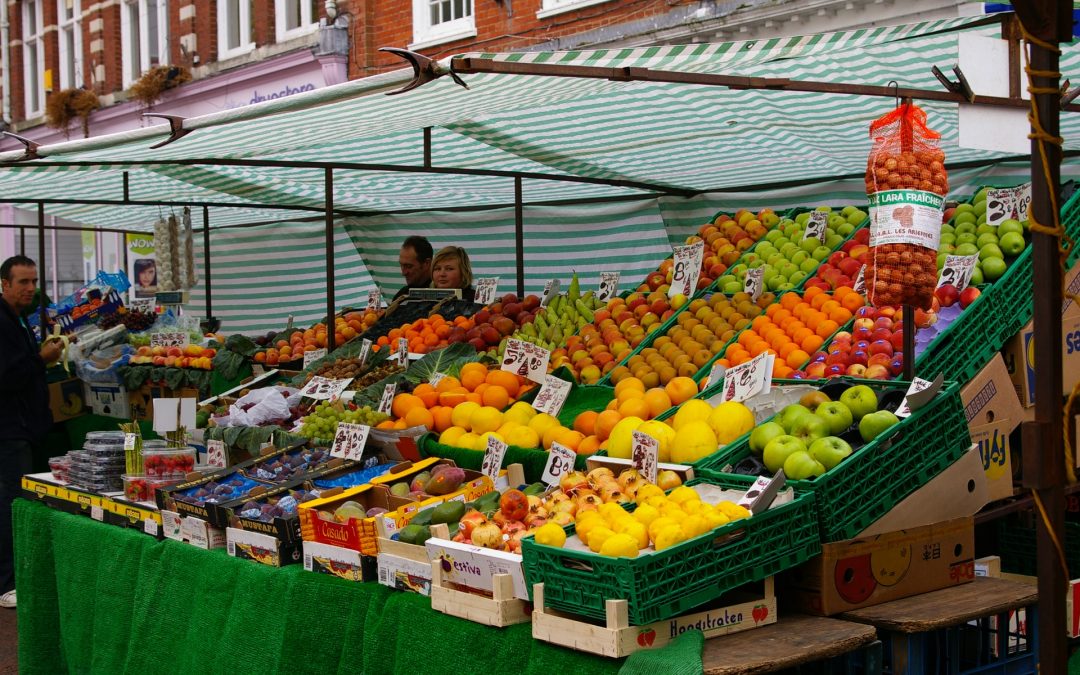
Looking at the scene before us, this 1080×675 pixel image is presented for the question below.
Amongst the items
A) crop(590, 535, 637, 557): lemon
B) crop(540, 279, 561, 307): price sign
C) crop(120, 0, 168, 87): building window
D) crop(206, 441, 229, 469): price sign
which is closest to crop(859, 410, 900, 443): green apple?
crop(590, 535, 637, 557): lemon

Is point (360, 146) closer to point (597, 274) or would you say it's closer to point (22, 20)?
point (597, 274)

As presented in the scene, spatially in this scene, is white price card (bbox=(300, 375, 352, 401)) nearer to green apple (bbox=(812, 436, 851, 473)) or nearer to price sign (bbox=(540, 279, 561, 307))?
price sign (bbox=(540, 279, 561, 307))

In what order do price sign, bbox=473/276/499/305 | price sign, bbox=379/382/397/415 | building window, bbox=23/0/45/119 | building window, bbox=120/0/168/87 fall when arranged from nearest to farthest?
1. price sign, bbox=379/382/397/415
2. price sign, bbox=473/276/499/305
3. building window, bbox=120/0/168/87
4. building window, bbox=23/0/45/119

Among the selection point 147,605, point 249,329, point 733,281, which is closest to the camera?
point 147,605

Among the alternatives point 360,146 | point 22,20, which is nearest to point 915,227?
point 360,146

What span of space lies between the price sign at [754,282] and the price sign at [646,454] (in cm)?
174

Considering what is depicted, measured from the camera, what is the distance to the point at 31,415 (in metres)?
6.19

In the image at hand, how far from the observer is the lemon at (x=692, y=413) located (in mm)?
3602

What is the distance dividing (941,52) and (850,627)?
260 cm

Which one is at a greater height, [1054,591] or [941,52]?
[941,52]

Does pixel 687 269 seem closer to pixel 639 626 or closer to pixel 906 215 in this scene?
pixel 906 215

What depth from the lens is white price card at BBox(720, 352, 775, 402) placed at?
3.59 meters

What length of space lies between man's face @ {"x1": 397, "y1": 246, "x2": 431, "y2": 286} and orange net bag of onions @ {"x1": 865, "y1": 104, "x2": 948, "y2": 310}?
4786 mm

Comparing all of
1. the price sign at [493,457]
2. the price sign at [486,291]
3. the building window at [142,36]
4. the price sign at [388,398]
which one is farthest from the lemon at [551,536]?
the building window at [142,36]
